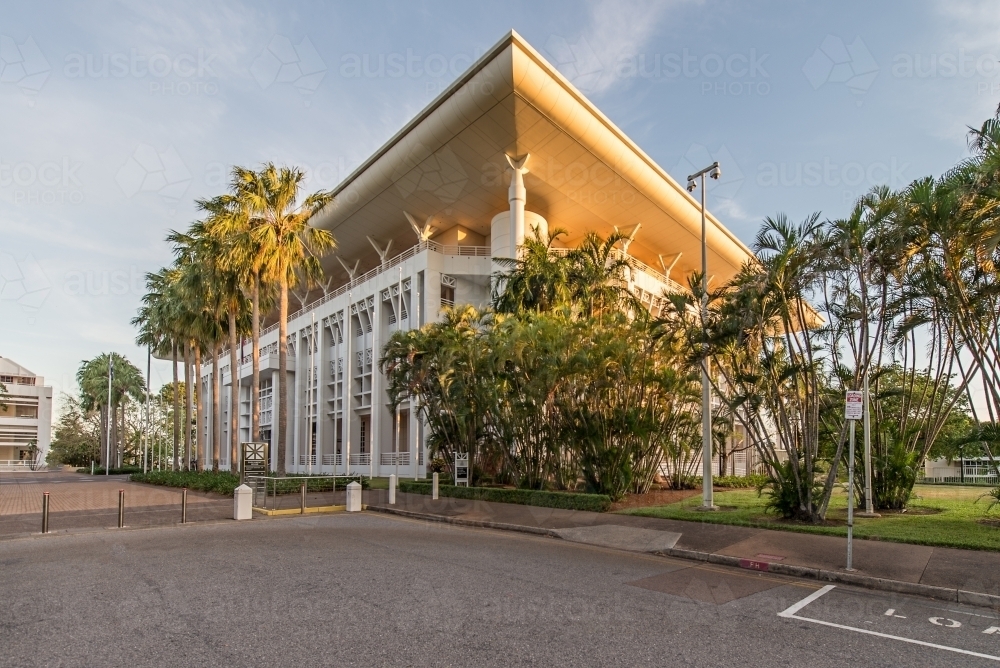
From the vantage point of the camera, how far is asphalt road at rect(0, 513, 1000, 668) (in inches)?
229

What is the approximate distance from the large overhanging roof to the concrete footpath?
18525 mm

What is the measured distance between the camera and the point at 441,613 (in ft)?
23.3

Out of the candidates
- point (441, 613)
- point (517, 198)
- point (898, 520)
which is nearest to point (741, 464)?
point (517, 198)

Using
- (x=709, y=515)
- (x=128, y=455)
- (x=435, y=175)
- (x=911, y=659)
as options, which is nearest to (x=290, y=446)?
(x=435, y=175)

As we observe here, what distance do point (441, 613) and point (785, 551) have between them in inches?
281

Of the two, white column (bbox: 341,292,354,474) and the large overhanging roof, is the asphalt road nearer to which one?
the large overhanging roof

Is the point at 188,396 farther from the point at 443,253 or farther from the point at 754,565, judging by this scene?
the point at 754,565

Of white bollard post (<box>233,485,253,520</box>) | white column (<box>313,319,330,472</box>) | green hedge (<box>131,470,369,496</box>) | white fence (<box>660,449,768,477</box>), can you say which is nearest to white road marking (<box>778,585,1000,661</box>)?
white bollard post (<box>233,485,253,520</box>)

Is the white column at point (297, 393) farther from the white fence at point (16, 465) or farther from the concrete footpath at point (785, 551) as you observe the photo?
the white fence at point (16, 465)

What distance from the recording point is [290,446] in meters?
47.9

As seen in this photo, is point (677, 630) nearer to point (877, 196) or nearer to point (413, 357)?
point (877, 196)

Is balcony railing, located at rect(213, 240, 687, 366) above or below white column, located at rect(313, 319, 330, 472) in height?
above

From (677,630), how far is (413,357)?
20.0 m

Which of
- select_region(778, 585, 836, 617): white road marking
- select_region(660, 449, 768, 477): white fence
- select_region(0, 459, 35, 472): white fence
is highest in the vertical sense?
select_region(778, 585, 836, 617): white road marking
